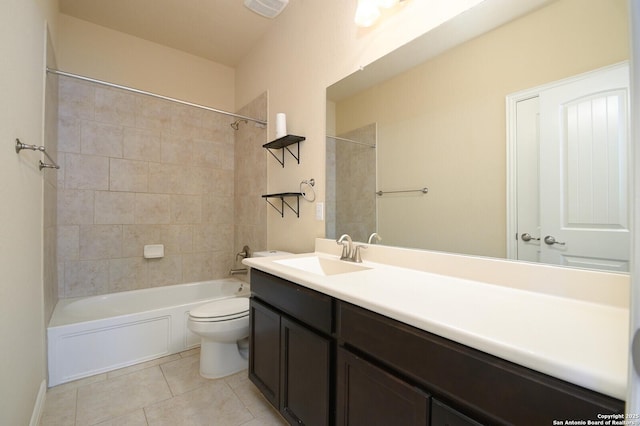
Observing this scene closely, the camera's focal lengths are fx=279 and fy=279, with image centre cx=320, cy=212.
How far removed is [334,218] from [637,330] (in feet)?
5.10

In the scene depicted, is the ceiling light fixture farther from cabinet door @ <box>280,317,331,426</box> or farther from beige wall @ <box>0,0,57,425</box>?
cabinet door @ <box>280,317,331,426</box>

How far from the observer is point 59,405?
160cm

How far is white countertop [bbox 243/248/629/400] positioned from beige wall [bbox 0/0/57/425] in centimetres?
111

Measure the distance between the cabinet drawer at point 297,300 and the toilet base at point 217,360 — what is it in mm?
675

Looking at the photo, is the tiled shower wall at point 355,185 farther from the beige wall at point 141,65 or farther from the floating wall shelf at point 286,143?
the beige wall at point 141,65

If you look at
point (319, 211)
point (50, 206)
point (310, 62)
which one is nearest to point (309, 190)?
point (319, 211)

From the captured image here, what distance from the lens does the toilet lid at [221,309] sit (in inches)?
72.6

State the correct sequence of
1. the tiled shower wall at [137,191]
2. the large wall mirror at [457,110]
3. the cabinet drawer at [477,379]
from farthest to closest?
Result: the tiled shower wall at [137,191] < the large wall mirror at [457,110] < the cabinet drawer at [477,379]

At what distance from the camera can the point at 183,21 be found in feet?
7.89

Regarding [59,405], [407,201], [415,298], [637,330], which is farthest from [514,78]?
[59,405]

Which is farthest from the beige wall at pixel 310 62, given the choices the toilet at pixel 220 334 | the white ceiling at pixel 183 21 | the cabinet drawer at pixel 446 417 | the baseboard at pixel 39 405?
the baseboard at pixel 39 405

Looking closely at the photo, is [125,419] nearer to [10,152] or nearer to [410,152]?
[10,152]

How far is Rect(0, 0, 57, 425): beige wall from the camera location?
1011 millimetres

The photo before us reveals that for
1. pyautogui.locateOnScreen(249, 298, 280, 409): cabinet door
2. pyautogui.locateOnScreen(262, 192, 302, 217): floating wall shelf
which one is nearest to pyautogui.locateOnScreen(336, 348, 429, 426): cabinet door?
pyautogui.locateOnScreen(249, 298, 280, 409): cabinet door
